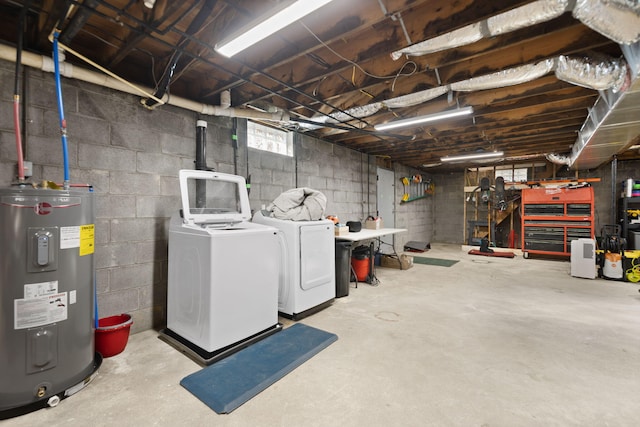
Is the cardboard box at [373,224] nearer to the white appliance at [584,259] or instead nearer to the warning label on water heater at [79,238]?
the white appliance at [584,259]

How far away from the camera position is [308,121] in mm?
3521

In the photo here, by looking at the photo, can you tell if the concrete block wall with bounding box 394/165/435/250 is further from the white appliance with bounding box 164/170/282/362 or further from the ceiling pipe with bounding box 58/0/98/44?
the ceiling pipe with bounding box 58/0/98/44

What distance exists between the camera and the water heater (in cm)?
149

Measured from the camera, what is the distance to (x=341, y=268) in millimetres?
3590

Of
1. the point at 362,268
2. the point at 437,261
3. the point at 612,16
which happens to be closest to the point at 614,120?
the point at 612,16

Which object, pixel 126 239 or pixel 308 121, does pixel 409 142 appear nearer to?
pixel 308 121

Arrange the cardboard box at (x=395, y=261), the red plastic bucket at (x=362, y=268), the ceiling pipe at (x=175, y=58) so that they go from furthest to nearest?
1. the cardboard box at (x=395, y=261)
2. the red plastic bucket at (x=362, y=268)
3. the ceiling pipe at (x=175, y=58)

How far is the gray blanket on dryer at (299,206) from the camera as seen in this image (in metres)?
3.04

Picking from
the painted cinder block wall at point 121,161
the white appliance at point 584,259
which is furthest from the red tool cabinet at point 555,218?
the painted cinder block wall at point 121,161

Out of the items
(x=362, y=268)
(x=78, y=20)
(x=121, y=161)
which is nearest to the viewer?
(x=78, y=20)

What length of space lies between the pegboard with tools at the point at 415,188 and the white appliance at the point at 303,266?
4816 millimetres

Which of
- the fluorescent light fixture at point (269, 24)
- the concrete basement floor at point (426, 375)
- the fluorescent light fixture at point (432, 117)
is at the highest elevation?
the fluorescent light fixture at point (432, 117)

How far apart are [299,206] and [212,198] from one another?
0.96 meters

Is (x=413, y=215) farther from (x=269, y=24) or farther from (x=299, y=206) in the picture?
(x=269, y=24)
